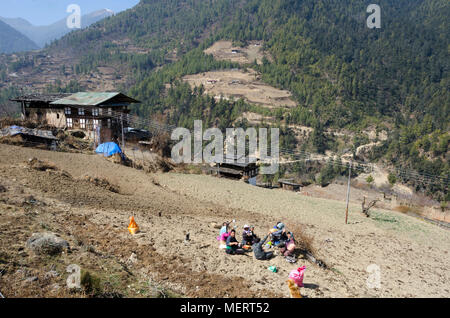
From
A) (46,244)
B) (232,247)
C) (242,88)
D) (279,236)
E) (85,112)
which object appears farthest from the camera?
(242,88)

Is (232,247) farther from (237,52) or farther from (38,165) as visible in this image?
(237,52)

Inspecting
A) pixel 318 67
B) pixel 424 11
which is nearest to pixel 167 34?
pixel 318 67

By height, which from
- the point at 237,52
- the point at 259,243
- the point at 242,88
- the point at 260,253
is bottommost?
the point at 260,253

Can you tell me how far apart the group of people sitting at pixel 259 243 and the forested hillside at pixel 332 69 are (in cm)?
5831

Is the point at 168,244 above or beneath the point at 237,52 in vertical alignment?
beneath

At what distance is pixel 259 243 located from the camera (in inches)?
388

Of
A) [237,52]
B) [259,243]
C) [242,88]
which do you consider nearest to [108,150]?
[259,243]

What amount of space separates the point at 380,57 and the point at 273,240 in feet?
467

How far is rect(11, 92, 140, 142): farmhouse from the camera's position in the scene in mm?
33906

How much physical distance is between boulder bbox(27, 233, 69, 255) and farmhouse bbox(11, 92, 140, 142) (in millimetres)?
25219

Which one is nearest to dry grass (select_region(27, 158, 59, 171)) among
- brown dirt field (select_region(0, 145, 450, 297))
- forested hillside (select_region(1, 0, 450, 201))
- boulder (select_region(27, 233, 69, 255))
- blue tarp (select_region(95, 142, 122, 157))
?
brown dirt field (select_region(0, 145, 450, 297))

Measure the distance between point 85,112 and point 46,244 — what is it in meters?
30.0

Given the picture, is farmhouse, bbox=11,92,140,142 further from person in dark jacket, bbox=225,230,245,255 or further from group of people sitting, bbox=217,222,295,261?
person in dark jacket, bbox=225,230,245,255

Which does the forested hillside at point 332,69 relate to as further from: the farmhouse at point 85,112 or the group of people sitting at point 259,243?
the group of people sitting at point 259,243
